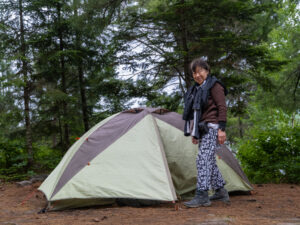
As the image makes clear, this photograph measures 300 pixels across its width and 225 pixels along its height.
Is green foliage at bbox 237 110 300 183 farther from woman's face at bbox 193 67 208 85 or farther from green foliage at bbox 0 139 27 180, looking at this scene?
green foliage at bbox 0 139 27 180

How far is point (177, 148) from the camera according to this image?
439 cm

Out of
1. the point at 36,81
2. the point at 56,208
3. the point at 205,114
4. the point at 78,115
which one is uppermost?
the point at 36,81

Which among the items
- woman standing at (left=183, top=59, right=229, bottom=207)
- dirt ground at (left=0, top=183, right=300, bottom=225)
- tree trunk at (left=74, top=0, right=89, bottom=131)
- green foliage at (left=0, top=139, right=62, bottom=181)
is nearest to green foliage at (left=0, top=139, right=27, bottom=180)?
green foliage at (left=0, top=139, right=62, bottom=181)

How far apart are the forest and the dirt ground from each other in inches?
94.7

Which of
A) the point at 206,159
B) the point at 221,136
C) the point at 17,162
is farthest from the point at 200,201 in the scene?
the point at 17,162

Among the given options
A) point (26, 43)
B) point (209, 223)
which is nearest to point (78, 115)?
point (26, 43)

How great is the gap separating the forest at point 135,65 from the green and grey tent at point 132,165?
2.46 meters

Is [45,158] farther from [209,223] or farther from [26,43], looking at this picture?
[209,223]

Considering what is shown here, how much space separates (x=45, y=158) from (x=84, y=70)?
333 centimetres

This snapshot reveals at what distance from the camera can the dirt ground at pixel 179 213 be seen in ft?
9.24

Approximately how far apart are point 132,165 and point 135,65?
4239mm

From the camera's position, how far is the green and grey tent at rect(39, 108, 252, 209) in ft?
12.1

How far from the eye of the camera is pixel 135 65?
25.0 feet

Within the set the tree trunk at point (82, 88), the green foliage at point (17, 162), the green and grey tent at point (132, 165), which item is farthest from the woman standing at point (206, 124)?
the tree trunk at point (82, 88)
